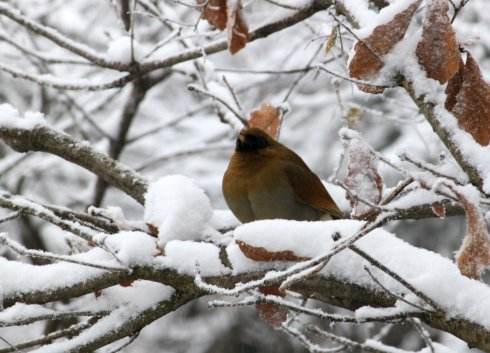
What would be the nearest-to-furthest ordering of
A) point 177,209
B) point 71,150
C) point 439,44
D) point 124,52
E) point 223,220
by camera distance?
point 439,44 → point 177,209 → point 71,150 → point 223,220 → point 124,52

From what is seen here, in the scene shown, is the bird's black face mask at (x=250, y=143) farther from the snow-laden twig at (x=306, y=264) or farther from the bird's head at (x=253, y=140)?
the snow-laden twig at (x=306, y=264)

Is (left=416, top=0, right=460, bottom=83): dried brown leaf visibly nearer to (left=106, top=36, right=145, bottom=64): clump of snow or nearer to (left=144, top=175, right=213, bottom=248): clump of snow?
(left=144, top=175, right=213, bottom=248): clump of snow

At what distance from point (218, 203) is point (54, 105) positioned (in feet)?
6.12

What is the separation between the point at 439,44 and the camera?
182 centimetres

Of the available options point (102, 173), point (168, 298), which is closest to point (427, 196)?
point (168, 298)

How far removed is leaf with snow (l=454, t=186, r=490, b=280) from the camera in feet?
4.90

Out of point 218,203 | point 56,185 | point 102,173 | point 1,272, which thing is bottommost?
point 1,272

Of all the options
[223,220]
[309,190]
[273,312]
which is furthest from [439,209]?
[309,190]

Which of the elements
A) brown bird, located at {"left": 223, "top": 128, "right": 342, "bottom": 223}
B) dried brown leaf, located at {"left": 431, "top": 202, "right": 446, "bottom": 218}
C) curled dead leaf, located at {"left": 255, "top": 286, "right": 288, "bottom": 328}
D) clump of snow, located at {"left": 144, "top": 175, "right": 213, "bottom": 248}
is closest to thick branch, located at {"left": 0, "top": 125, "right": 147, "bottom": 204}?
clump of snow, located at {"left": 144, "top": 175, "right": 213, "bottom": 248}

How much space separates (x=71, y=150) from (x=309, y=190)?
111cm

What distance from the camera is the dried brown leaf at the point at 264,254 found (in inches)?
75.0

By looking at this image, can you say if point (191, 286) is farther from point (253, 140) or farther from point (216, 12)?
point (253, 140)

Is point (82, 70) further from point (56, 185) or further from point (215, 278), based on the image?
point (215, 278)

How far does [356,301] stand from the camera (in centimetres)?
197
